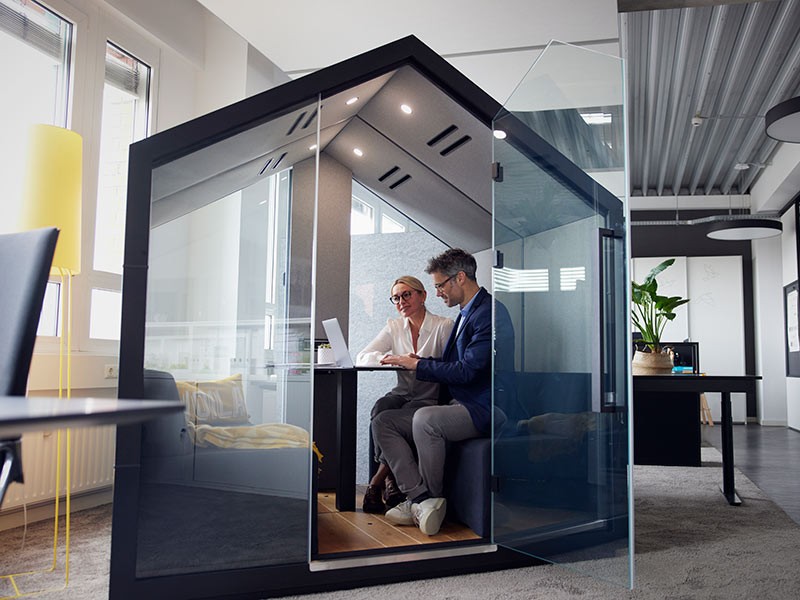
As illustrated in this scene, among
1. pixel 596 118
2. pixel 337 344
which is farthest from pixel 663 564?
pixel 596 118

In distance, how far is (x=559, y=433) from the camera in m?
2.82

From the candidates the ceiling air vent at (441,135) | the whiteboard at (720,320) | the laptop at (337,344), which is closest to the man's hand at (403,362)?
the laptop at (337,344)

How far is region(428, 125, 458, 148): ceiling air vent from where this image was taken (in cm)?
363

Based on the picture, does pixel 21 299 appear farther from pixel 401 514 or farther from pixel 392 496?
pixel 392 496

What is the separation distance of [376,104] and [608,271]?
1.64 m

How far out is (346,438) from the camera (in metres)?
3.61

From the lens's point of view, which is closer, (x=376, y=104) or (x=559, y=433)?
(x=559, y=433)

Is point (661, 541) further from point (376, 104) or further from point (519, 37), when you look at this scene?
point (519, 37)

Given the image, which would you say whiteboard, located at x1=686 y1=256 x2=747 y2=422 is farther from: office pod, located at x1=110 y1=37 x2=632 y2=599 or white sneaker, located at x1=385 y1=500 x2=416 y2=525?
office pod, located at x1=110 y1=37 x2=632 y2=599

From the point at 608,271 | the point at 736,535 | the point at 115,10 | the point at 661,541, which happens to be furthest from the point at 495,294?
the point at 115,10

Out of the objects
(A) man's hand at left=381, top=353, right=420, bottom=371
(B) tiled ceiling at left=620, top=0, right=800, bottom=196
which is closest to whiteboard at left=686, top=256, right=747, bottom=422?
(B) tiled ceiling at left=620, top=0, right=800, bottom=196

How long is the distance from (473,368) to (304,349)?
2.86 feet

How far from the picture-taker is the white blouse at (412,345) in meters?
4.03

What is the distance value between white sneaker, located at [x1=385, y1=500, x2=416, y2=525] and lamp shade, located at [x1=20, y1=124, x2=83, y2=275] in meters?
1.83
